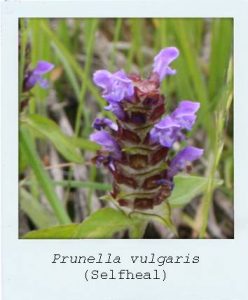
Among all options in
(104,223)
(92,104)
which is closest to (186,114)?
(104,223)

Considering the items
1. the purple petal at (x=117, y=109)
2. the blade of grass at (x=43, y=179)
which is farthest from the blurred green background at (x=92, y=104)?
the purple petal at (x=117, y=109)

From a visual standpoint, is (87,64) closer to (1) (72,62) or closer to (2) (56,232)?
(1) (72,62)

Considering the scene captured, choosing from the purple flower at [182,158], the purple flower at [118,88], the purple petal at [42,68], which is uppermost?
the purple petal at [42,68]

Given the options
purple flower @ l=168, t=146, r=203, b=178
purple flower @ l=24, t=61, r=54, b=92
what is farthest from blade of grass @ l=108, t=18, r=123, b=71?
purple flower @ l=168, t=146, r=203, b=178

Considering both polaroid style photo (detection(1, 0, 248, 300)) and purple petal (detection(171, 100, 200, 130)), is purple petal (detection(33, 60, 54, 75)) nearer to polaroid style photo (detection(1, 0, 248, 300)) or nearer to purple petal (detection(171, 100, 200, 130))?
polaroid style photo (detection(1, 0, 248, 300))

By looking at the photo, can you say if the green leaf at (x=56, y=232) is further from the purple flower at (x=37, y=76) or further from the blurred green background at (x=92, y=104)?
the purple flower at (x=37, y=76)
